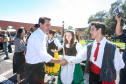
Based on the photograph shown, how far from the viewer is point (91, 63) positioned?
206 cm

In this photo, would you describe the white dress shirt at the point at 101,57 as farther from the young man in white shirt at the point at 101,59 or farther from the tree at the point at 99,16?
the tree at the point at 99,16

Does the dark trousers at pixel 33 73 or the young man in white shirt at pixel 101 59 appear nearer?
the young man in white shirt at pixel 101 59

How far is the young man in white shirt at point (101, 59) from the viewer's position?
175cm

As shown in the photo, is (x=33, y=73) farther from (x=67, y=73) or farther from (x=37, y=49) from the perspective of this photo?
(x=67, y=73)

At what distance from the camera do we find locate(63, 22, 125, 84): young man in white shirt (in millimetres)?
1748

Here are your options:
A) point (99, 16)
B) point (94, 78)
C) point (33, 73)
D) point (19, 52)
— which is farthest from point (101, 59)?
point (99, 16)

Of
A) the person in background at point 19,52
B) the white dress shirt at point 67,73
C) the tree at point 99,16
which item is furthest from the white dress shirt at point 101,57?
the tree at point 99,16

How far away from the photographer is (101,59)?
1895mm

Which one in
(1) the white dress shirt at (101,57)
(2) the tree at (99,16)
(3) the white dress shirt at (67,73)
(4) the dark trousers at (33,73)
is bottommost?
(3) the white dress shirt at (67,73)

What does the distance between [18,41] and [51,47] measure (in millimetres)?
1471

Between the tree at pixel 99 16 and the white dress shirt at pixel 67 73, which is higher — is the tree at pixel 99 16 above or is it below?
above

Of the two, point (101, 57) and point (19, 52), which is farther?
point (19, 52)

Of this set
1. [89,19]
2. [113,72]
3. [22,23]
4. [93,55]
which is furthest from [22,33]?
[89,19]

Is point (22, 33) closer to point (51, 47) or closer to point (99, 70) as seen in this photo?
point (51, 47)
